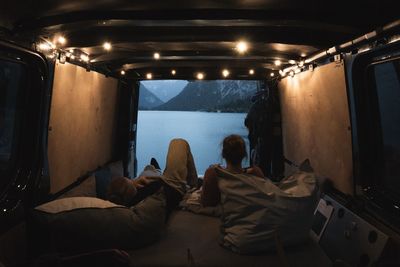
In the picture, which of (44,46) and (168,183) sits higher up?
(44,46)

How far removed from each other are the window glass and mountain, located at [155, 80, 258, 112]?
361cm

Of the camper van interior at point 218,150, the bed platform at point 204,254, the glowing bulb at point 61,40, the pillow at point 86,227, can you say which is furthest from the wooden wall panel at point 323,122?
the glowing bulb at point 61,40

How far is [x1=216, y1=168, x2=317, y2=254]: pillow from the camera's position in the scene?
219 centimetres

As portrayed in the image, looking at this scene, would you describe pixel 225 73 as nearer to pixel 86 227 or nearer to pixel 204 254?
pixel 204 254

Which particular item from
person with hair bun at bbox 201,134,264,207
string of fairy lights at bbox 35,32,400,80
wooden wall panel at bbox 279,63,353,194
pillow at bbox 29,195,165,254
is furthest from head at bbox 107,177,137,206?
wooden wall panel at bbox 279,63,353,194

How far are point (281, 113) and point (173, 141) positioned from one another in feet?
8.25

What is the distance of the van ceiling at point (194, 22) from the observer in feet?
7.11

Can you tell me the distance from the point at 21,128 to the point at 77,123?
97 cm

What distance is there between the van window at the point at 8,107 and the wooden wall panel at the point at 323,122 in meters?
2.92

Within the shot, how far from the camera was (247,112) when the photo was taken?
639 cm

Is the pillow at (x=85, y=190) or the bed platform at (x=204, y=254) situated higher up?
the pillow at (x=85, y=190)

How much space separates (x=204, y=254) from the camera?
7.50 ft

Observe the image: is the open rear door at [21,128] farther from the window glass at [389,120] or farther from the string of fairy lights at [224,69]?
the window glass at [389,120]

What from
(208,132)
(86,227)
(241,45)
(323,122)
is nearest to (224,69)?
(241,45)
